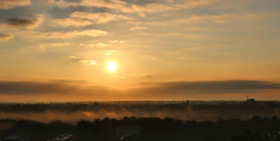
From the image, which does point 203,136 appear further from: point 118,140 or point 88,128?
point 88,128

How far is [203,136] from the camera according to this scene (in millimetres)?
126875

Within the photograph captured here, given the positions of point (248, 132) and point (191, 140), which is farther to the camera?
point (191, 140)

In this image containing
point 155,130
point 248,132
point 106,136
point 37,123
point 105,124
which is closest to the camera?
point 248,132

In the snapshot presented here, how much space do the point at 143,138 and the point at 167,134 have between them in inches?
831

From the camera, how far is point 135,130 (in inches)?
5586

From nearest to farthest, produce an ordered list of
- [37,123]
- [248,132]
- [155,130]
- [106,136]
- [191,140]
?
[248,132], [191,140], [106,136], [155,130], [37,123]

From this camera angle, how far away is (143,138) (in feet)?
409

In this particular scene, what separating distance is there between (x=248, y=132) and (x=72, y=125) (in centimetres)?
12435

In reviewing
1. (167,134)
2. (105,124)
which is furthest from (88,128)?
(167,134)

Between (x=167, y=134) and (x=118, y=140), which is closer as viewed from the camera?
(x=118, y=140)

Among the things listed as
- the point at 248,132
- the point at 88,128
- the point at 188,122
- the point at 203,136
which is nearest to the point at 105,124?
the point at 88,128

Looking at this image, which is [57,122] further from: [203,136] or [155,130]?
[203,136]

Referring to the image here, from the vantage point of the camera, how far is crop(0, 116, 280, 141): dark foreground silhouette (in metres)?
129

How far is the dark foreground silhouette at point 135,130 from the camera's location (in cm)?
12925
